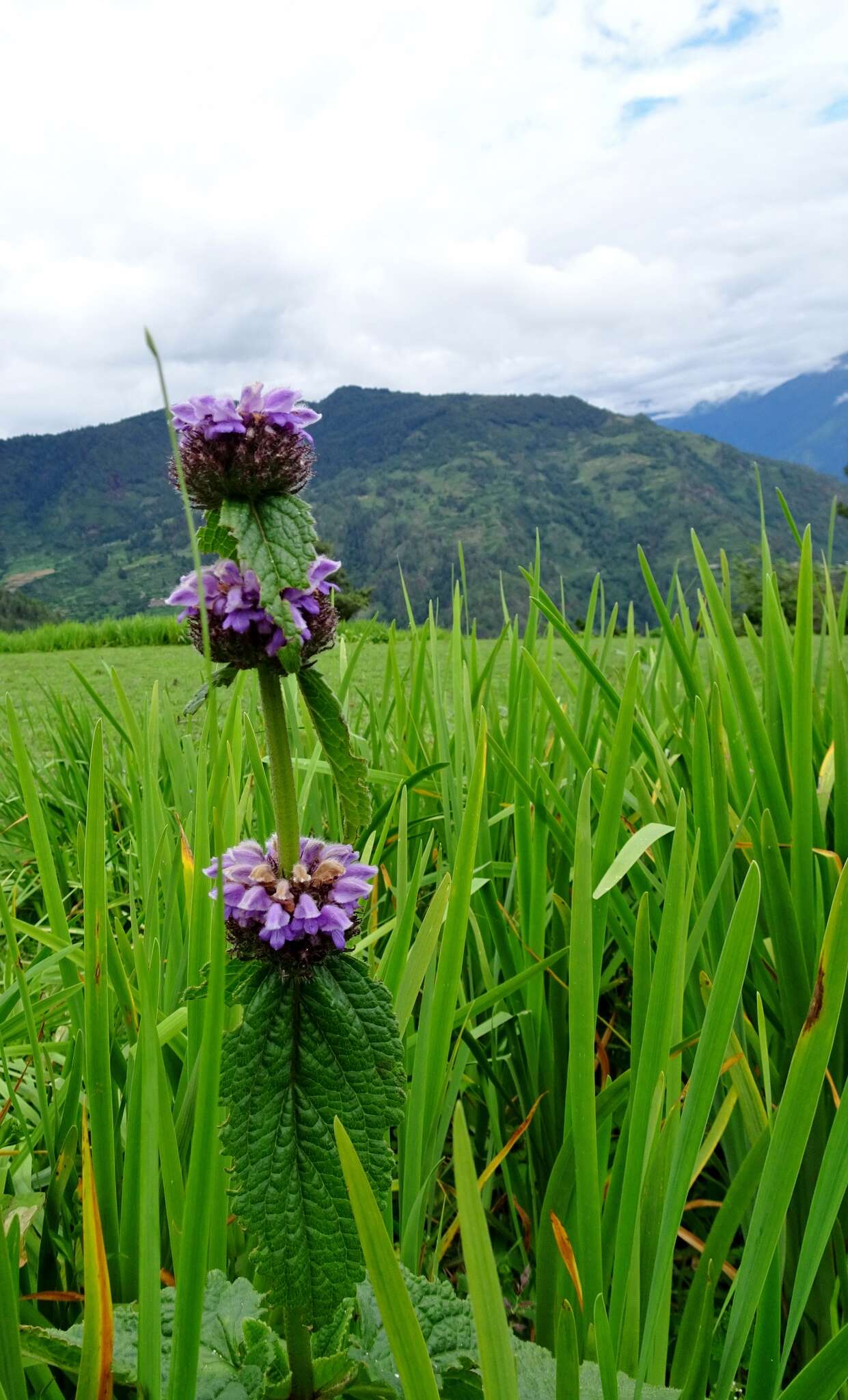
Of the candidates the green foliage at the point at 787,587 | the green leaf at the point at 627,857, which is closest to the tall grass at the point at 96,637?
the green foliage at the point at 787,587

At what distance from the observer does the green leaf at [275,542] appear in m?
0.52

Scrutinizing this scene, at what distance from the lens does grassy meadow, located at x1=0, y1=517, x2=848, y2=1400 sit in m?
0.51

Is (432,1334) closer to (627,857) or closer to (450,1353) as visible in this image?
(450,1353)

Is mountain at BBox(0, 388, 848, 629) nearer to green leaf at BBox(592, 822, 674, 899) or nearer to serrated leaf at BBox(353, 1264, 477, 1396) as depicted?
green leaf at BBox(592, 822, 674, 899)

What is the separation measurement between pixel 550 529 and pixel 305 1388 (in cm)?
10719

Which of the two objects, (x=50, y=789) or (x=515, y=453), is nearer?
(x=50, y=789)

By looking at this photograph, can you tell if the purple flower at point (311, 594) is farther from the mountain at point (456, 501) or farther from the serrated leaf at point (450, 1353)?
the mountain at point (456, 501)

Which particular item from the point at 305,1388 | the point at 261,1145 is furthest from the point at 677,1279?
the point at 261,1145

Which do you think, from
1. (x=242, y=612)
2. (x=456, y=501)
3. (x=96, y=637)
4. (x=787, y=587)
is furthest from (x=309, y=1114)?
(x=456, y=501)

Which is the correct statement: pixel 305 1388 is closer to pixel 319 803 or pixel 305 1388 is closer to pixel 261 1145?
pixel 261 1145

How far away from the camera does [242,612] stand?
1.86ft

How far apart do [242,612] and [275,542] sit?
5 centimetres

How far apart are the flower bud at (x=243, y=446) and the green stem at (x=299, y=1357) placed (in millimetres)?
556

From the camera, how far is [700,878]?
101 cm
